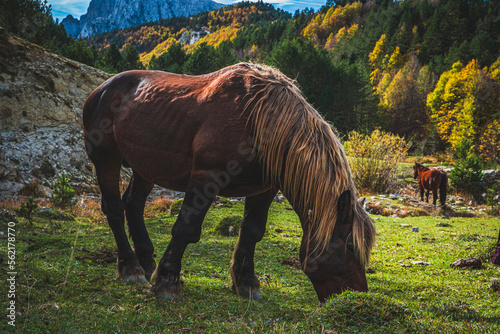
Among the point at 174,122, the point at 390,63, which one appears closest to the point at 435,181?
the point at 174,122

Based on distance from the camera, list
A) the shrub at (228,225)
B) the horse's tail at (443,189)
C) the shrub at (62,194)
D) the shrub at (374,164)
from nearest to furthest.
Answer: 1. the shrub at (228,225)
2. the shrub at (62,194)
3. the horse's tail at (443,189)
4. the shrub at (374,164)

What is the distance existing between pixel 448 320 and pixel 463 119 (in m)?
43.5

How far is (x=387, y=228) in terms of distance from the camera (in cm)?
884

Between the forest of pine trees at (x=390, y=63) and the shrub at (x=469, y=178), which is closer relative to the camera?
the shrub at (x=469, y=178)

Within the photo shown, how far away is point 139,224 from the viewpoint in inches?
160

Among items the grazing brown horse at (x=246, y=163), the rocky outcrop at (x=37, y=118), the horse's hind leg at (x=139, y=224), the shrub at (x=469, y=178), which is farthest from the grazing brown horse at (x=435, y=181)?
the rocky outcrop at (x=37, y=118)

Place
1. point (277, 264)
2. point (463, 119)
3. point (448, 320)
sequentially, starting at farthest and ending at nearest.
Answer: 1. point (463, 119)
2. point (277, 264)
3. point (448, 320)

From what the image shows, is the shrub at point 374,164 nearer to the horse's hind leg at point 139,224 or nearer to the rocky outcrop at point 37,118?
the rocky outcrop at point 37,118

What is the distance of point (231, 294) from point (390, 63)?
79.9 m

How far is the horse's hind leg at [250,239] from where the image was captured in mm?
3479

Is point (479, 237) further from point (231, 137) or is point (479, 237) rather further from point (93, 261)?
point (93, 261)

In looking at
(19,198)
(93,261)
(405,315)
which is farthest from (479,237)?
(19,198)

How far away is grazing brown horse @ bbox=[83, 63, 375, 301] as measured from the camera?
2.67m

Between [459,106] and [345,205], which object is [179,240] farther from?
[459,106]
